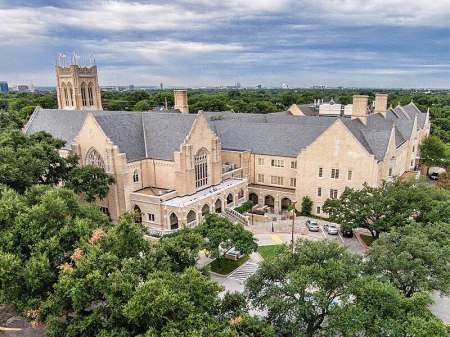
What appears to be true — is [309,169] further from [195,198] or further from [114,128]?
[114,128]

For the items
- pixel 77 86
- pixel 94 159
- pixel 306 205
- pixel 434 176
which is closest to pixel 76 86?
pixel 77 86

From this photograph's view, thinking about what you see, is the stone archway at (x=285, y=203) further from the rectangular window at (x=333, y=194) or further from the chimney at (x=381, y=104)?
the chimney at (x=381, y=104)

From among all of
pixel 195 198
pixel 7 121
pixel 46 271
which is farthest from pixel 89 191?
pixel 7 121

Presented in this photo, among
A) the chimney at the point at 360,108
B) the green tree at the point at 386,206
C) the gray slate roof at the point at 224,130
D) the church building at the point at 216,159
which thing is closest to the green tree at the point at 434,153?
the gray slate roof at the point at 224,130

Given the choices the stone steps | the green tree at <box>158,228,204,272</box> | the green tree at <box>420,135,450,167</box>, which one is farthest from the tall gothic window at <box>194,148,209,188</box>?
the green tree at <box>420,135,450,167</box>

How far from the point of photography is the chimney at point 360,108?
60.0 m

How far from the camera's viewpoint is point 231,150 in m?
66.4

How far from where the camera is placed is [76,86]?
7531cm

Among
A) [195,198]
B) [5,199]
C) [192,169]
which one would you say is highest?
[5,199]

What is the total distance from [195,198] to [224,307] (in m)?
30.2

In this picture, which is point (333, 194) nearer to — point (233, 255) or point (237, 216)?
point (237, 216)

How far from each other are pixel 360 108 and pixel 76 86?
2172 inches

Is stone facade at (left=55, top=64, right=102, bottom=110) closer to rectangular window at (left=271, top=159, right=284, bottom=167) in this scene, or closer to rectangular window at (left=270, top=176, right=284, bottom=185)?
rectangular window at (left=271, top=159, right=284, bottom=167)

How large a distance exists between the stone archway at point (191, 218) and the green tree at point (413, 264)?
27.6 meters
